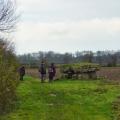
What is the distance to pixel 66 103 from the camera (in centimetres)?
3067

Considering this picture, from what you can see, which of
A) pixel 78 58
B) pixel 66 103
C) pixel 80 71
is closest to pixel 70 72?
pixel 80 71

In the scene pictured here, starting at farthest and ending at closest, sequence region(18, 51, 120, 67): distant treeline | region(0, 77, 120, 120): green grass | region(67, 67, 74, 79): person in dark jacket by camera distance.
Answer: region(18, 51, 120, 67): distant treeline < region(67, 67, 74, 79): person in dark jacket < region(0, 77, 120, 120): green grass

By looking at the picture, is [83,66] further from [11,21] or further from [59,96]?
[59,96]

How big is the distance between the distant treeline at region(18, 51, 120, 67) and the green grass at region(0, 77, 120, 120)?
36.7 meters

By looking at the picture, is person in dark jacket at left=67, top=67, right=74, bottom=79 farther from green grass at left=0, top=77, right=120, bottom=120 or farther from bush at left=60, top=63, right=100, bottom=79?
green grass at left=0, top=77, right=120, bottom=120

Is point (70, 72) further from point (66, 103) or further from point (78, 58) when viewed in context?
point (78, 58)

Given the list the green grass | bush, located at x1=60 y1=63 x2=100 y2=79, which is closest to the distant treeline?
bush, located at x1=60 y1=63 x2=100 y2=79

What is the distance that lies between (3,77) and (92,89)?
58.5ft

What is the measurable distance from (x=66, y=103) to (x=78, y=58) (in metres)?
87.3

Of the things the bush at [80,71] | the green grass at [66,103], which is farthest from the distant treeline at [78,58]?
the green grass at [66,103]

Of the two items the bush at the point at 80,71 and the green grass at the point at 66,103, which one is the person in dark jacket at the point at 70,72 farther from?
the green grass at the point at 66,103

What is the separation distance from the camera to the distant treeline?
8527 cm

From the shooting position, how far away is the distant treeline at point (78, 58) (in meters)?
85.3

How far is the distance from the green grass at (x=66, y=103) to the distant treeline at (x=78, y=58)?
1445 inches
